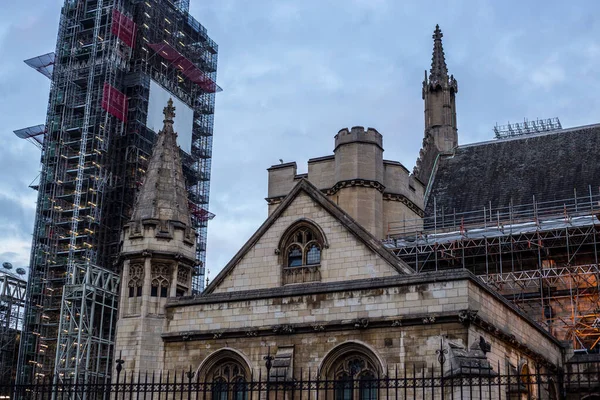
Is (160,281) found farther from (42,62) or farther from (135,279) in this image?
(42,62)

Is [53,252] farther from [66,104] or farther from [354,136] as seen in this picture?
[354,136]

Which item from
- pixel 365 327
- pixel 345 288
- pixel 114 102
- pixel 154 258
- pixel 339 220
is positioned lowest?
pixel 365 327

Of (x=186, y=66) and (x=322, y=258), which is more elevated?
(x=186, y=66)

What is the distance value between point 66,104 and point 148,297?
41.4 m

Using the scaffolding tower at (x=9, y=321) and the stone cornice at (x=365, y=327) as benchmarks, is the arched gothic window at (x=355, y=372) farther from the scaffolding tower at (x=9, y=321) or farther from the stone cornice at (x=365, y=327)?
the scaffolding tower at (x=9, y=321)

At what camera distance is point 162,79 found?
221 ft

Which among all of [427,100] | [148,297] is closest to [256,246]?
[148,297]

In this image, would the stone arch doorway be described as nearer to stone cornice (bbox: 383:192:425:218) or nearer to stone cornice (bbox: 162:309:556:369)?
stone cornice (bbox: 162:309:556:369)

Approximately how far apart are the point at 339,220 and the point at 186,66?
46.5 m

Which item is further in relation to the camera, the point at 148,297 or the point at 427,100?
the point at 427,100

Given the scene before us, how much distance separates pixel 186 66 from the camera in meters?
69.6

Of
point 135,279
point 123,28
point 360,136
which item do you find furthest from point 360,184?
point 123,28

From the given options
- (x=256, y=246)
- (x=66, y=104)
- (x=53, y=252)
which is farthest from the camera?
(x=66, y=104)

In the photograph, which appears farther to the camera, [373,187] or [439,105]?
[439,105]
